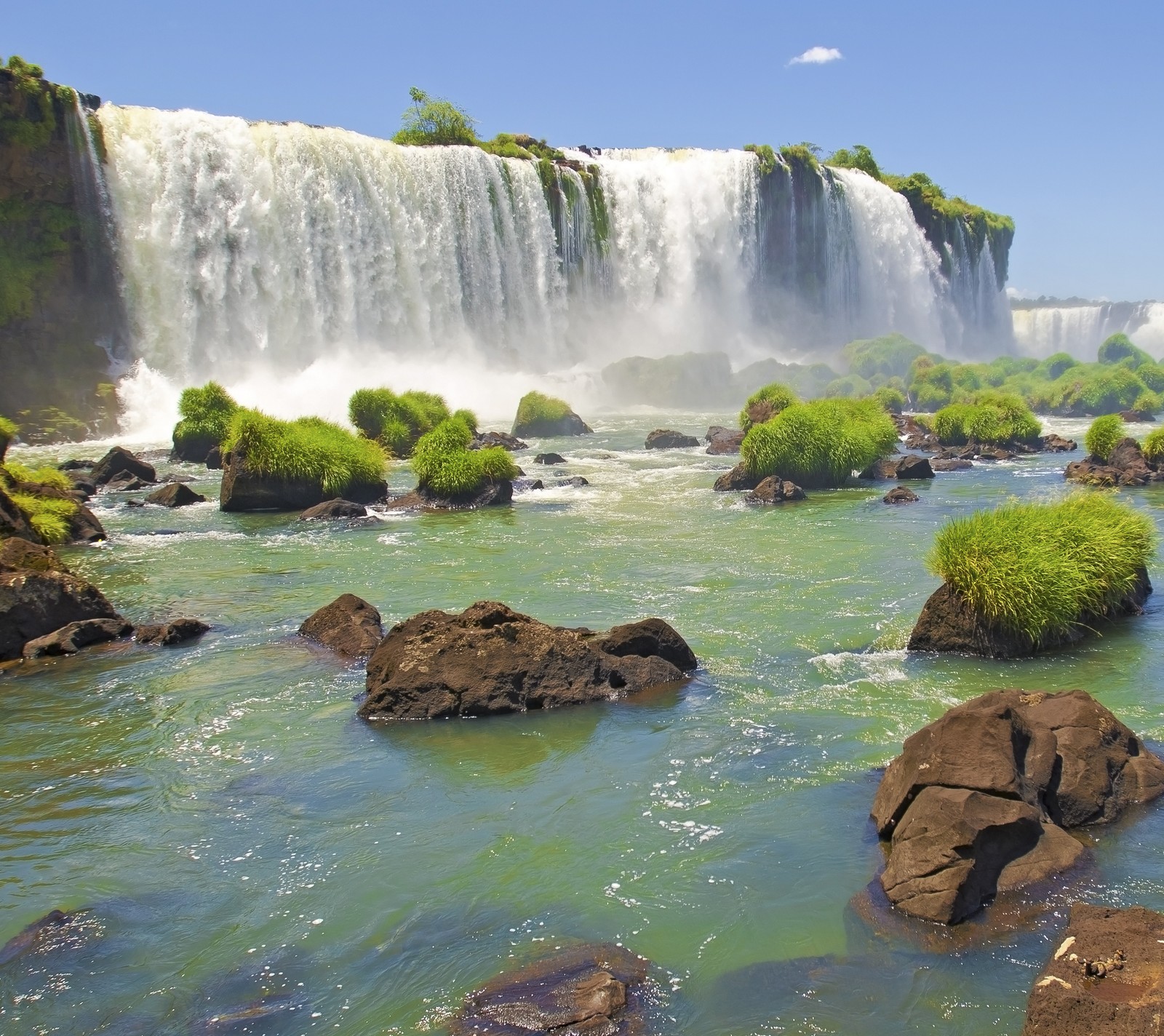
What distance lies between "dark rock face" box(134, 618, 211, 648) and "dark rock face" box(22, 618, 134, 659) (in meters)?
0.23

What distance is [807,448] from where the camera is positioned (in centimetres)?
2503

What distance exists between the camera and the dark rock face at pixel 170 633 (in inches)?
479

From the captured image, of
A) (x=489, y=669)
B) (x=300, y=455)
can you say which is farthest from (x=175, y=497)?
(x=489, y=669)

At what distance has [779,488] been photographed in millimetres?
22922

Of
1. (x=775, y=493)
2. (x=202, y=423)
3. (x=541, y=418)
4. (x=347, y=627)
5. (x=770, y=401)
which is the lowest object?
(x=347, y=627)

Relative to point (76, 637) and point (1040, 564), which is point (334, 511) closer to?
point (76, 637)

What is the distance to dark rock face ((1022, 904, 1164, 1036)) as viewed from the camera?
4457 mm

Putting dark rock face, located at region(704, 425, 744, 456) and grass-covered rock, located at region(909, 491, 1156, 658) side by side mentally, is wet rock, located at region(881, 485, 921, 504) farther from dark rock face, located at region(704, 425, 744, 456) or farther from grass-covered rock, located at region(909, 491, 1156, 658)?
grass-covered rock, located at region(909, 491, 1156, 658)

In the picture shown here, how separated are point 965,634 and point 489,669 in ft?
15.6

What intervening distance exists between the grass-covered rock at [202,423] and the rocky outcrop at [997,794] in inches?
1040

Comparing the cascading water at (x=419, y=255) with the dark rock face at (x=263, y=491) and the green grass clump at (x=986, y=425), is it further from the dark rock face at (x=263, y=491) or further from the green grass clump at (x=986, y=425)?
the green grass clump at (x=986, y=425)

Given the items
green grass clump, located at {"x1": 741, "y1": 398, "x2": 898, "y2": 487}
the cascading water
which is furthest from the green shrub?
the cascading water

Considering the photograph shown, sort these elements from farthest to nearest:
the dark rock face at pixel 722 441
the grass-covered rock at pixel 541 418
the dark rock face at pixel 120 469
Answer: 1. the grass-covered rock at pixel 541 418
2. the dark rock face at pixel 722 441
3. the dark rock face at pixel 120 469

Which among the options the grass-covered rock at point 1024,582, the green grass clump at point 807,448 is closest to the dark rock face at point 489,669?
the grass-covered rock at point 1024,582
